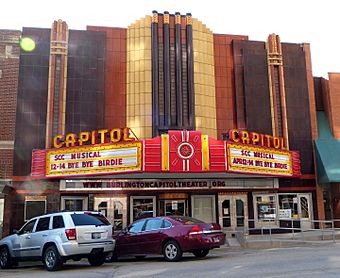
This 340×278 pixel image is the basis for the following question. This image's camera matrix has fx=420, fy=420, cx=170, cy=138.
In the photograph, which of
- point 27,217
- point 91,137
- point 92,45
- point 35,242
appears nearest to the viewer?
point 35,242

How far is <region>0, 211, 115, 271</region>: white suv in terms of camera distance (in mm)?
12195

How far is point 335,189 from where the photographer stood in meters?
25.5

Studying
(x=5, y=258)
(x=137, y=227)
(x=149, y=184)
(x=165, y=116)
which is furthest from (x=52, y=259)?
(x=165, y=116)

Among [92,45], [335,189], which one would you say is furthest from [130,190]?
[335,189]

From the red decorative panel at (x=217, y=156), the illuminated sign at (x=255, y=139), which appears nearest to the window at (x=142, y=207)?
the red decorative panel at (x=217, y=156)

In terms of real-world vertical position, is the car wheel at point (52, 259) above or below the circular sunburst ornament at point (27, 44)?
below

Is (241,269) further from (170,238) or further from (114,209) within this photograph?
(114,209)

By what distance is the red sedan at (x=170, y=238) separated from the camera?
42.6 feet

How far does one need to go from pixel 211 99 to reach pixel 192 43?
3647 millimetres

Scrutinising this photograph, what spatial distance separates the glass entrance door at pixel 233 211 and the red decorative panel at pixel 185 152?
556 cm

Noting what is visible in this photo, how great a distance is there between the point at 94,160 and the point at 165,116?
18.8ft

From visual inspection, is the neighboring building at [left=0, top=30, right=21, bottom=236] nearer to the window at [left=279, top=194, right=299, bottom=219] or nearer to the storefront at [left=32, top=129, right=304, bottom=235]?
the storefront at [left=32, top=129, right=304, bottom=235]

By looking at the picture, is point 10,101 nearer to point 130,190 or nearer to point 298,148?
point 130,190

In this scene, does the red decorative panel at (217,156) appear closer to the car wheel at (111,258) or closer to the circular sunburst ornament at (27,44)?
the car wheel at (111,258)
